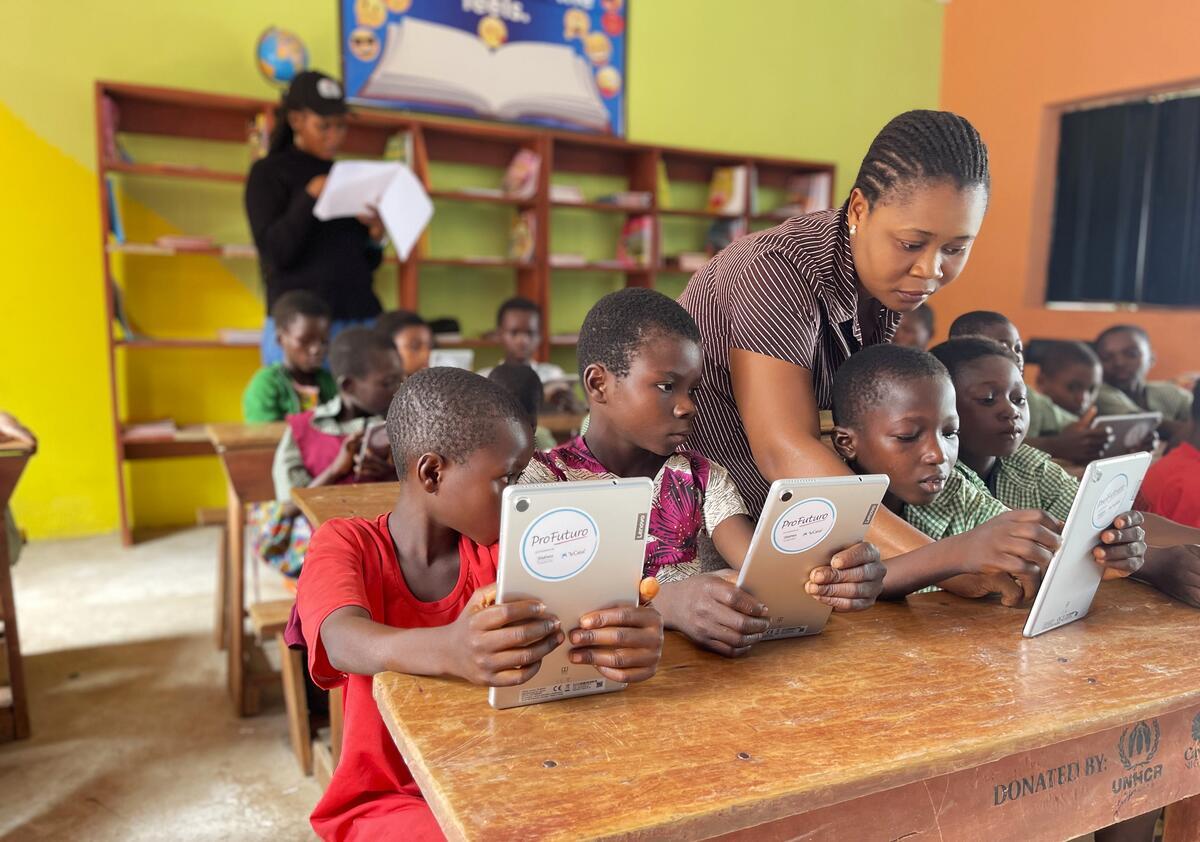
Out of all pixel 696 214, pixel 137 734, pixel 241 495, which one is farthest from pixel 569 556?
pixel 696 214

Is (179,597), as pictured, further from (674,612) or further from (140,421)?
(674,612)

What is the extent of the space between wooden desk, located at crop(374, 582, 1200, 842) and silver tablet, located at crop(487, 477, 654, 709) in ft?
0.09

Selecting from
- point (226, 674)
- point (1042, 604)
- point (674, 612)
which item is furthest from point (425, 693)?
point (226, 674)

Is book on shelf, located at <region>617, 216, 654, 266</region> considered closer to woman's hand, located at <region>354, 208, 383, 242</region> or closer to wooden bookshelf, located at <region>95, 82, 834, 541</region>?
wooden bookshelf, located at <region>95, 82, 834, 541</region>

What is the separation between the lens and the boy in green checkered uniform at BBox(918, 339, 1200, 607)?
160 cm

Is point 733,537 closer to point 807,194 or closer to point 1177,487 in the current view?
point 1177,487

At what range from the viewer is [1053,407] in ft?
9.53

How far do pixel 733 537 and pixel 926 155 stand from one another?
59cm

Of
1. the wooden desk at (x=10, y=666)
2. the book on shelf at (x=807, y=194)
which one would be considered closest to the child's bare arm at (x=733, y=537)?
the wooden desk at (x=10, y=666)

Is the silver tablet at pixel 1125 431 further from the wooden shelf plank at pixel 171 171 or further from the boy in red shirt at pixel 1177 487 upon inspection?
the wooden shelf plank at pixel 171 171

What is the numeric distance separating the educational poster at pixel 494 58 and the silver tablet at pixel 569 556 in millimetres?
4454

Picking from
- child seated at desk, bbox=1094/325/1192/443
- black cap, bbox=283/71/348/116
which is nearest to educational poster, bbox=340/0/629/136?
black cap, bbox=283/71/348/116

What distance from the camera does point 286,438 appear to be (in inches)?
89.8

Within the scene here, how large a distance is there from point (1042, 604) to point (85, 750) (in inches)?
89.2
